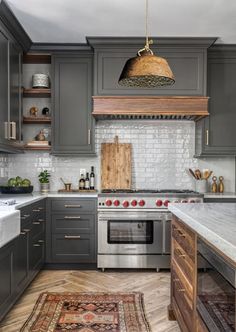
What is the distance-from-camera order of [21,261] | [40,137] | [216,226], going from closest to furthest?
[216,226] → [21,261] → [40,137]

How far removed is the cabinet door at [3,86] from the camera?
3490 millimetres

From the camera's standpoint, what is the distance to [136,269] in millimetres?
4234

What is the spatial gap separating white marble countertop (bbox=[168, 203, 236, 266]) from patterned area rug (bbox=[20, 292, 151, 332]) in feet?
3.34

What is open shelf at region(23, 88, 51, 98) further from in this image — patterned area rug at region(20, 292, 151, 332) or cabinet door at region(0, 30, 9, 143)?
patterned area rug at region(20, 292, 151, 332)

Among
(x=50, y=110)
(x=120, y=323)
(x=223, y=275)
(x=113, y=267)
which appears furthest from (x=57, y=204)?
→ (x=223, y=275)

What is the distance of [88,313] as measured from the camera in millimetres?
2967

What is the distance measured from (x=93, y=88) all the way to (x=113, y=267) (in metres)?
2.14

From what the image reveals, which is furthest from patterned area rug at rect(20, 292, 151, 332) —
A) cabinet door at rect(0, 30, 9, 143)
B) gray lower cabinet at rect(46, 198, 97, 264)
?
cabinet door at rect(0, 30, 9, 143)

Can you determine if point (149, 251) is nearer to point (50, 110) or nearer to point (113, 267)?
point (113, 267)

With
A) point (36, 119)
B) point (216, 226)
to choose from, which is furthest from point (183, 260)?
point (36, 119)

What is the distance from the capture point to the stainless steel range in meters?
4.15

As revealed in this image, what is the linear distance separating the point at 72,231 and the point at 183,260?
6.98 feet

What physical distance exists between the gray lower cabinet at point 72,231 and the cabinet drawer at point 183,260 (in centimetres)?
162

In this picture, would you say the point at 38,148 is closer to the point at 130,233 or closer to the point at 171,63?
the point at 130,233
